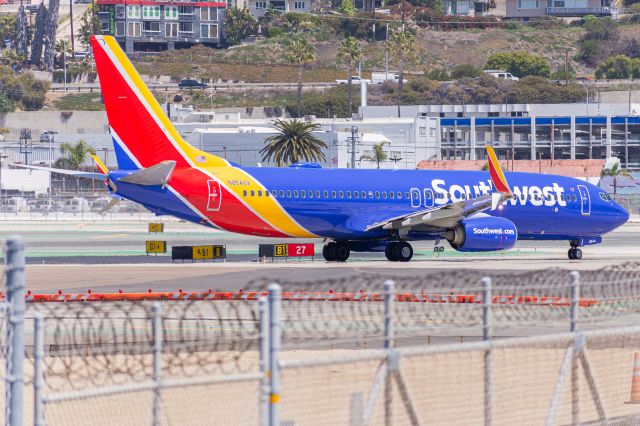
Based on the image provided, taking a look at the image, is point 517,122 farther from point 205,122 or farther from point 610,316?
point 610,316

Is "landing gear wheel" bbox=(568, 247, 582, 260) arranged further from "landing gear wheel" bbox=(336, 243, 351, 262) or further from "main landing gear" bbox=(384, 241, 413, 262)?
"landing gear wheel" bbox=(336, 243, 351, 262)

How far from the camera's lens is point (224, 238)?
63.3m

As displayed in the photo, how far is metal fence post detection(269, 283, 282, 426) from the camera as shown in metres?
11.0

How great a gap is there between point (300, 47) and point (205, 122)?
4777 centimetres

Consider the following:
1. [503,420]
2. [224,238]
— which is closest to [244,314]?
[503,420]

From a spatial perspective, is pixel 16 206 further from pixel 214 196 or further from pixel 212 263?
pixel 214 196

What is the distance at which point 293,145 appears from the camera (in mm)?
108938

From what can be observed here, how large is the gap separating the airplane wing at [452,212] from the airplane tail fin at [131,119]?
22.1ft

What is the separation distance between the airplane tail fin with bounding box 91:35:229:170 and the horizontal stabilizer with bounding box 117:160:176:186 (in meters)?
0.90

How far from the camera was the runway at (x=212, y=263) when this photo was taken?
35.9 meters

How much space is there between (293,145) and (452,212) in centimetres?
6654

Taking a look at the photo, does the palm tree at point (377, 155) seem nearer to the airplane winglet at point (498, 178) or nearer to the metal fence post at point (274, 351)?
the airplane winglet at point (498, 178)

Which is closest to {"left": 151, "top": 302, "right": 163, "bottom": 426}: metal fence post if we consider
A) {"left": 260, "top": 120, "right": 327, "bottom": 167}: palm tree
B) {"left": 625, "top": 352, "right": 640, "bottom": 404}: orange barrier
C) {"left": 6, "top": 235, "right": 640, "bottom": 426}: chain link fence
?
{"left": 6, "top": 235, "right": 640, "bottom": 426}: chain link fence

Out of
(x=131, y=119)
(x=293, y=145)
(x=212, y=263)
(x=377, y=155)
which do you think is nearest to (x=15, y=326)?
(x=131, y=119)
